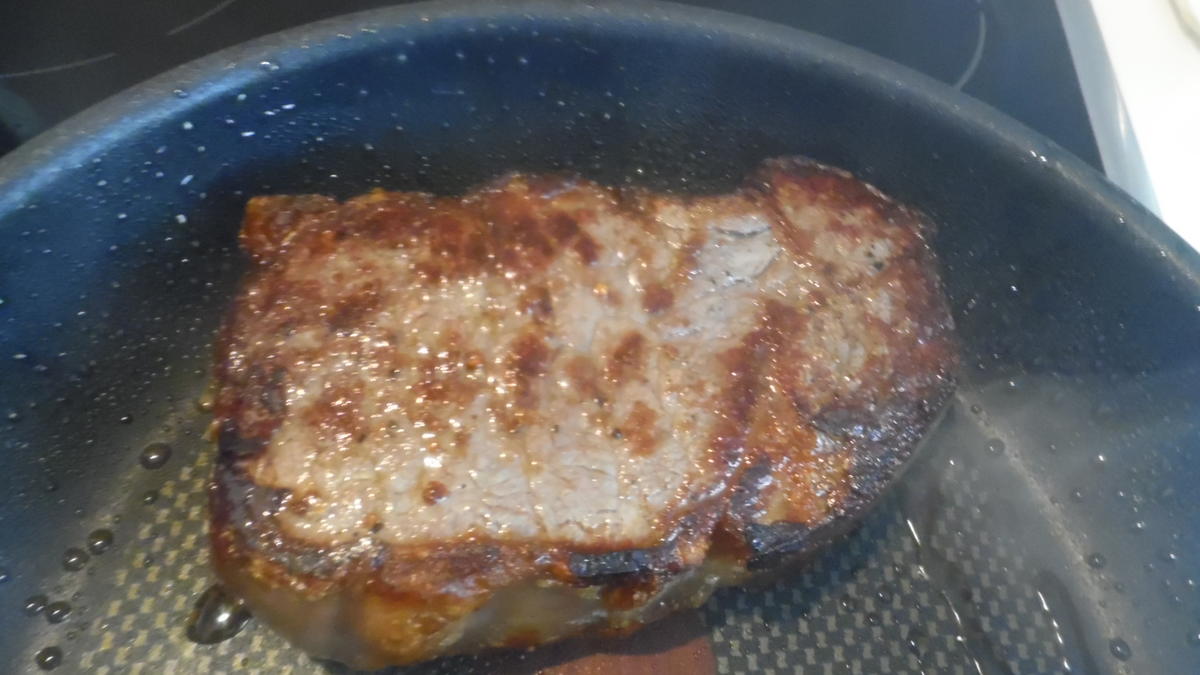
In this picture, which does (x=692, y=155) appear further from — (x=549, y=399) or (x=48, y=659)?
(x=48, y=659)

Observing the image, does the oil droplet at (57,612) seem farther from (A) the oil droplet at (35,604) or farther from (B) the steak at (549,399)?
(B) the steak at (549,399)

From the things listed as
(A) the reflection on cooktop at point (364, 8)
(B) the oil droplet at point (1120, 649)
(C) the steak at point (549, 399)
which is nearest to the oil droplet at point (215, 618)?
(C) the steak at point (549, 399)

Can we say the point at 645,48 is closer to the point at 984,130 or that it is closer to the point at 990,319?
the point at 984,130

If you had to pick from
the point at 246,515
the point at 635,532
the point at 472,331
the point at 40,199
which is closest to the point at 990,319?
the point at 635,532

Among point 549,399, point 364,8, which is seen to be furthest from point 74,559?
point 364,8

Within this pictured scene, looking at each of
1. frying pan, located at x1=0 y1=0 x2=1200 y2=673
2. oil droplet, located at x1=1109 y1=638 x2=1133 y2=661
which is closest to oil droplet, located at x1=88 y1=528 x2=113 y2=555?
frying pan, located at x1=0 y1=0 x2=1200 y2=673

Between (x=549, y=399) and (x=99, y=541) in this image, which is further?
(x=99, y=541)
